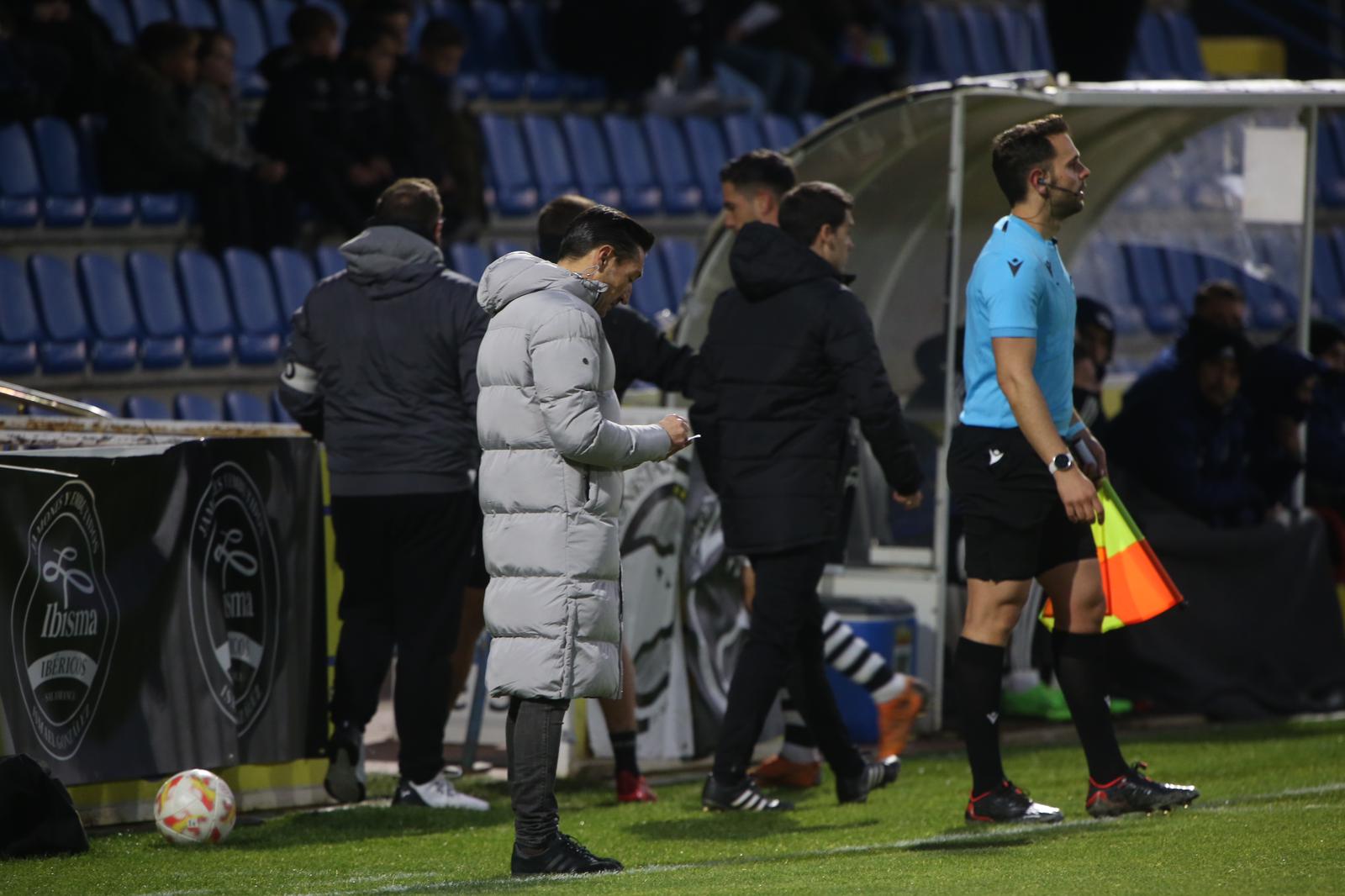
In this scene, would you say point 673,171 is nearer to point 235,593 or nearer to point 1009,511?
point 235,593

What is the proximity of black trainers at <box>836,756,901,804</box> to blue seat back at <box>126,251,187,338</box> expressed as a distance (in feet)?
20.0

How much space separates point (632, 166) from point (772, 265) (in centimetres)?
801

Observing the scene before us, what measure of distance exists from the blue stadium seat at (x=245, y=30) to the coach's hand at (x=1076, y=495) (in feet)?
29.5

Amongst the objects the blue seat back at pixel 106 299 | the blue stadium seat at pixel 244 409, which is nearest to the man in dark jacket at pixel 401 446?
the blue stadium seat at pixel 244 409

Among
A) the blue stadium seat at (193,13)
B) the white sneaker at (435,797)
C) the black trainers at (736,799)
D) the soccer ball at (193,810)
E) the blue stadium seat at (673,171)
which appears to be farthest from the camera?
the blue stadium seat at (673,171)

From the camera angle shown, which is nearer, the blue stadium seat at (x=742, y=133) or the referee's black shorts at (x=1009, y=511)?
the referee's black shorts at (x=1009, y=511)

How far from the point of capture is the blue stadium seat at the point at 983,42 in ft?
58.7

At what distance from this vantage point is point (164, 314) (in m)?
11.7

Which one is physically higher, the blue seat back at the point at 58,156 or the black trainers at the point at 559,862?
the blue seat back at the point at 58,156

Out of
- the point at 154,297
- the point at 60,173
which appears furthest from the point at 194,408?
the point at 60,173

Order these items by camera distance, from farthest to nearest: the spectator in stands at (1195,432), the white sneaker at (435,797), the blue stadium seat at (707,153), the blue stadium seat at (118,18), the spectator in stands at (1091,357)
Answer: the blue stadium seat at (707,153)
the blue stadium seat at (118,18)
the spectator in stands at (1195,432)
the spectator in stands at (1091,357)
the white sneaker at (435,797)

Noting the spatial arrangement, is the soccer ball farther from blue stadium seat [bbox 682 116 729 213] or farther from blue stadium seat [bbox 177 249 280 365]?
blue stadium seat [bbox 682 116 729 213]

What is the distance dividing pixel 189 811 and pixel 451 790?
3.63 ft

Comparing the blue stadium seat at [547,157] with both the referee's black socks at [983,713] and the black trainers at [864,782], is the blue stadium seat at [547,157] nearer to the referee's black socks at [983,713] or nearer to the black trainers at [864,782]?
the black trainers at [864,782]
